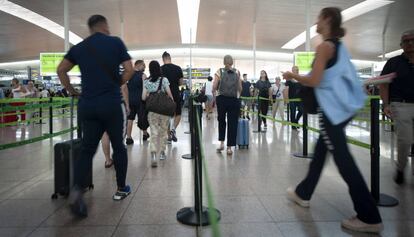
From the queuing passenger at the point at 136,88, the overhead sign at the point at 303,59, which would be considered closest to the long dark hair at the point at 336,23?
the queuing passenger at the point at 136,88

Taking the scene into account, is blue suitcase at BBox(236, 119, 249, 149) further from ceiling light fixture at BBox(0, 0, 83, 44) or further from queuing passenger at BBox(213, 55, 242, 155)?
ceiling light fixture at BBox(0, 0, 83, 44)

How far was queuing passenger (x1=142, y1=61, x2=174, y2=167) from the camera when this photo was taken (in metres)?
5.14

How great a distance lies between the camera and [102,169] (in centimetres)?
500

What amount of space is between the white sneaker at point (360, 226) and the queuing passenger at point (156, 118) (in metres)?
3.06

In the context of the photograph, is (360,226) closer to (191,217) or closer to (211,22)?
(191,217)

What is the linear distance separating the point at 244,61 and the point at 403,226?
39.2 metres

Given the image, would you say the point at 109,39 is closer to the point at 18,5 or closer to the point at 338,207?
the point at 338,207

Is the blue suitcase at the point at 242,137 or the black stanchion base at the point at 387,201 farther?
the blue suitcase at the point at 242,137

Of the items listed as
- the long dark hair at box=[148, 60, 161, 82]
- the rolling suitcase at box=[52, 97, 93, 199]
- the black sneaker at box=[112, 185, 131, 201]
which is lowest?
the black sneaker at box=[112, 185, 131, 201]

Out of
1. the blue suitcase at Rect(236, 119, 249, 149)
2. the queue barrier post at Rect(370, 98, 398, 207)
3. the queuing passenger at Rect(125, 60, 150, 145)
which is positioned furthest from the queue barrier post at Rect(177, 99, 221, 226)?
the queuing passenger at Rect(125, 60, 150, 145)

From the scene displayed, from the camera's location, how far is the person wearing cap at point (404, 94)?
3676mm

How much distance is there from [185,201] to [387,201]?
78.2 inches

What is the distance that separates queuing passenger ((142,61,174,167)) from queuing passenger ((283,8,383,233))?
9.20 feet

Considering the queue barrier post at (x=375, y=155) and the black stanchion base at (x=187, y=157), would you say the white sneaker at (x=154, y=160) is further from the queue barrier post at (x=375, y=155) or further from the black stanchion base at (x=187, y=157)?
the queue barrier post at (x=375, y=155)
